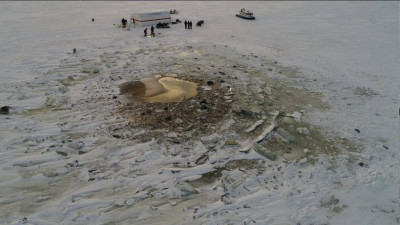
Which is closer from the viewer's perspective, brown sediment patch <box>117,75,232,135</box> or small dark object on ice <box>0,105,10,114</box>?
brown sediment patch <box>117,75,232,135</box>

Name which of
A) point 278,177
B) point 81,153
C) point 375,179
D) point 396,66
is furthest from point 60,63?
point 396,66

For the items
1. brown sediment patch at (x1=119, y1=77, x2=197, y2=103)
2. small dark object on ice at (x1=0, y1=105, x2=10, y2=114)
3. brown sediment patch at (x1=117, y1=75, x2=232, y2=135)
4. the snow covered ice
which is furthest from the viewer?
brown sediment patch at (x1=119, y1=77, x2=197, y2=103)

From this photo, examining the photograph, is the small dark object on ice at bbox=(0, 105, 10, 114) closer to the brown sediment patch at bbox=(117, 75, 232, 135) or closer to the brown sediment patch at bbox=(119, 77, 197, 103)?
the brown sediment patch at bbox=(117, 75, 232, 135)

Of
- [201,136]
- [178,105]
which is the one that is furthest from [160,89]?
[201,136]

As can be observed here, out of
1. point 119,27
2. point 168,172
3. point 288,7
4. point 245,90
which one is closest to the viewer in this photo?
point 168,172

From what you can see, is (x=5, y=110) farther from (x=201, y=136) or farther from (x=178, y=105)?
(x=201, y=136)

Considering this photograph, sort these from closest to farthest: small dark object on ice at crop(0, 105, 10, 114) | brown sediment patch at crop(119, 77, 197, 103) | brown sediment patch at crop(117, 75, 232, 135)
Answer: brown sediment patch at crop(117, 75, 232, 135), small dark object on ice at crop(0, 105, 10, 114), brown sediment patch at crop(119, 77, 197, 103)

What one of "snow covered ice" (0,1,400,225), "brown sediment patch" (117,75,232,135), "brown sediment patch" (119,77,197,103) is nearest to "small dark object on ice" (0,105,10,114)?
"snow covered ice" (0,1,400,225)

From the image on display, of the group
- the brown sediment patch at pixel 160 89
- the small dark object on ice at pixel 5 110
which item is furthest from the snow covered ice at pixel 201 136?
the brown sediment patch at pixel 160 89

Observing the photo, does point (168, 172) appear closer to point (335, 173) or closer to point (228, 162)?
point (228, 162)
